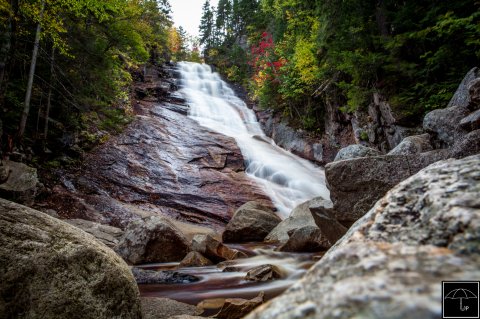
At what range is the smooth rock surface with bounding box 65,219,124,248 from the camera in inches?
315

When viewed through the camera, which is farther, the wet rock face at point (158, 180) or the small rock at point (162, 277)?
the wet rock face at point (158, 180)

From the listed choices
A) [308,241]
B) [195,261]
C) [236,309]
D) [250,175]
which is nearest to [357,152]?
[308,241]

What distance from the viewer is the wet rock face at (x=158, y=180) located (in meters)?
10.4

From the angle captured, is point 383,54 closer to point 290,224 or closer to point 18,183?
point 290,224

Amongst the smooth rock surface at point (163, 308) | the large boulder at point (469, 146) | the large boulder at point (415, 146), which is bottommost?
the smooth rock surface at point (163, 308)

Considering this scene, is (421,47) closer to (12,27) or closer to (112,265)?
(112,265)

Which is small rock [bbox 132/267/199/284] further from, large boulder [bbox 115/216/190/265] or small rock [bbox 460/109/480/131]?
small rock [bbox 460/109/480/131]

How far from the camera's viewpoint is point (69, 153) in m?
12.1

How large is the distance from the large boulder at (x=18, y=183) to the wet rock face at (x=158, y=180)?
3.71 feet

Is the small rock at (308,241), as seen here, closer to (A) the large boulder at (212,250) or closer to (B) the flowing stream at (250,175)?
(B) the flowing stream at (250,175)

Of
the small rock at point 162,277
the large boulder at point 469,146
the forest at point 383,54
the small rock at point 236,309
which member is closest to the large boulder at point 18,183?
the small rock at point 162,277

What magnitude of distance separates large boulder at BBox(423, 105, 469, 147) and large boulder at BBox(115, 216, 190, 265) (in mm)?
6151

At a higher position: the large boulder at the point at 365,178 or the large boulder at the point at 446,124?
the large boulder at the point at 446,124

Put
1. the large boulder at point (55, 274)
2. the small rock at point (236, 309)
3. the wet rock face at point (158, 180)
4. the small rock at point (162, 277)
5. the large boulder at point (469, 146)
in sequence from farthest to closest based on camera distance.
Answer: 1. the wet rock face at point (158, 180)
2. the small rock at point (162, 277)
3. the large boulder at point (469, 146)
4. the small rock at point (236, 309)
5. the large boulder at point (55, 274)
